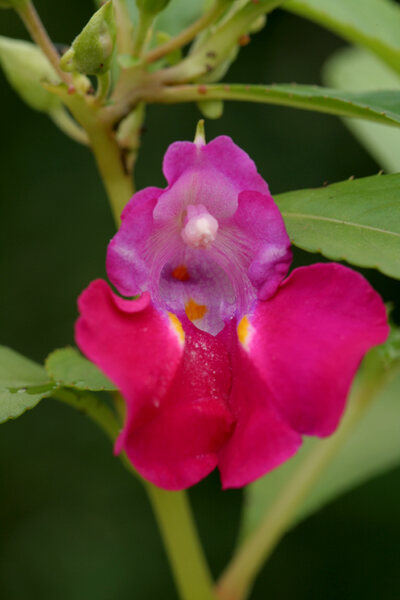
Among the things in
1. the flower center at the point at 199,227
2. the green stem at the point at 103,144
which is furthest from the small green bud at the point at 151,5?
the flower center at the point at 199,227

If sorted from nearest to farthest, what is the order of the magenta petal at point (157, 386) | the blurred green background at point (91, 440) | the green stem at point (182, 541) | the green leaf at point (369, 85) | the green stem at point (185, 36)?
the magenta petal at point (157, 386) < the green stem at point (185, 36) < the green stem at point (182, 541) < the green leaf at point (369, 85) < the blurred green background at point (91, 440)

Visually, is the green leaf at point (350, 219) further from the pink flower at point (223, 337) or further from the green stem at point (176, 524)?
the green stem at point (176, 524)

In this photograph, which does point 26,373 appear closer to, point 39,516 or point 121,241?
point 121,241

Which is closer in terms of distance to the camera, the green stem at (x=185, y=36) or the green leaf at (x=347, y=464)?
the green stem at (x=185, y=36)

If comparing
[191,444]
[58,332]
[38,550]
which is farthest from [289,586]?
[191,444]

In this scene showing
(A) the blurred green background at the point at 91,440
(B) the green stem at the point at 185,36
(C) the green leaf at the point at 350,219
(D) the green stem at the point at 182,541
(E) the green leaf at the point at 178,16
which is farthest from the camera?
(A) the blurred green background at the point at 91,440

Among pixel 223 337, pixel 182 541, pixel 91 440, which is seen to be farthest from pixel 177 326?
pixel 91 440

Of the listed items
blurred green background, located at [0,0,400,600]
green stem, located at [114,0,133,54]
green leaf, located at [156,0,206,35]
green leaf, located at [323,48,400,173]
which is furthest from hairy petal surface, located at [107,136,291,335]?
blurred green background, located at [0,0,400,600]

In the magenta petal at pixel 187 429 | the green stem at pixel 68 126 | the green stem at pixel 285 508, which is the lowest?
the green stem at pixel 285 508
